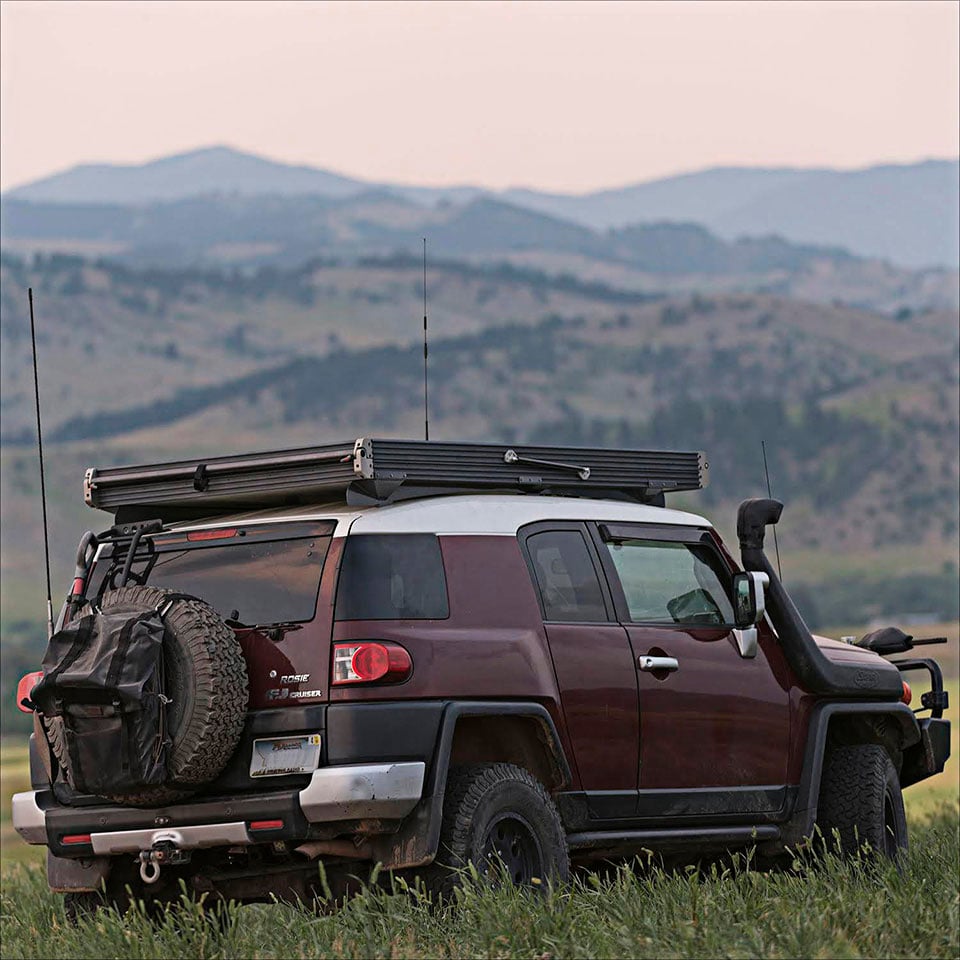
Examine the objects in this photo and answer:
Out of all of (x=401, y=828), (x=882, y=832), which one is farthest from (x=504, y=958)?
(x=882, y=832)

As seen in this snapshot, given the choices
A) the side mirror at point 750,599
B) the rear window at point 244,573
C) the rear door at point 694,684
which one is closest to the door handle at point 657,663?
the rear door at point 694,684

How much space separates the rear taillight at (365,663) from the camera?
7.89 m

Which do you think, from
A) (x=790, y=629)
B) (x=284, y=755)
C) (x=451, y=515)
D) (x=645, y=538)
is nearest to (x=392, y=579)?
(x=451, y=515)

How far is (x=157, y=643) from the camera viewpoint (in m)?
7.76

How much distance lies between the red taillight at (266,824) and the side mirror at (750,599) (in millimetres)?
2916

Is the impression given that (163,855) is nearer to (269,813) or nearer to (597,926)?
(269,813)

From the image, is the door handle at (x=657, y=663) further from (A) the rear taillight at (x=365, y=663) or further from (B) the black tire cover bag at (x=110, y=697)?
(B) the black tire cover bag at (x=110, y=697)

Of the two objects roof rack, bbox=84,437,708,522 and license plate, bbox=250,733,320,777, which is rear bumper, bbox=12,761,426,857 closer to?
license plate, bbox=250,733,320,777

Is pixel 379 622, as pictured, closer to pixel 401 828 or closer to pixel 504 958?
pixel 401 828

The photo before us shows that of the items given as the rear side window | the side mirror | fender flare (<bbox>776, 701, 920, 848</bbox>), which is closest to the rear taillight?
the rear side window

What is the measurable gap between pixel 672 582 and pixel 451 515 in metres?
1.61

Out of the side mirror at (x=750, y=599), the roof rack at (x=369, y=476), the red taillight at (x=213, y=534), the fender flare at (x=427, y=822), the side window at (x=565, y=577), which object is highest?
the roof rack at (x=369, y=476)

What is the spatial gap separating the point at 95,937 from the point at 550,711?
83.6 inches

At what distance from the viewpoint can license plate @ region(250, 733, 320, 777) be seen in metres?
7.89
